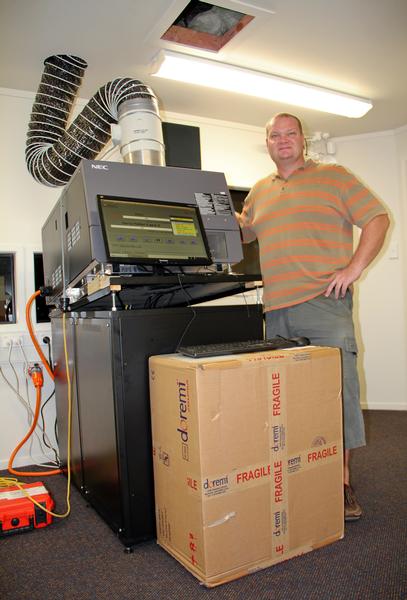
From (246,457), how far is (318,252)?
0.87 meters

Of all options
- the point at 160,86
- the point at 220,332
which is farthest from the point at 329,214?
the point at 160,86

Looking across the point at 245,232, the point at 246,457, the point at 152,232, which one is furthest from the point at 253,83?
the point at 246,457

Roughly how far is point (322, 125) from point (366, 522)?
121 inches

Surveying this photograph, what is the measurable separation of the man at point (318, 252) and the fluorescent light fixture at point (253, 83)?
0.89m

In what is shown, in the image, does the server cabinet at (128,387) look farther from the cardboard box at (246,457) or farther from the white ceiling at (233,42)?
the white ceiling at (233,42)

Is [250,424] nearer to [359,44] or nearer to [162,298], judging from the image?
[162,298]

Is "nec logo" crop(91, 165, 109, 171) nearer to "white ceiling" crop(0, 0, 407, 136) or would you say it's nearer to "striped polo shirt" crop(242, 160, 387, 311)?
"striped polo shirt" crop(242, 160, 387, 311)

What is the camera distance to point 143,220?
1.62m

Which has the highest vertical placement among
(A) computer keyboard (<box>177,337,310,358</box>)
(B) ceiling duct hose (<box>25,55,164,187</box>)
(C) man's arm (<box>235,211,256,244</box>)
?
(B) ceiling duct hose (<box>25,55,164,187</box>)

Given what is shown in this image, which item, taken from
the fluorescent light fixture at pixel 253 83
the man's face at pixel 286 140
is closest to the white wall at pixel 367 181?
the fluorescent light fixture at pixel 253 83

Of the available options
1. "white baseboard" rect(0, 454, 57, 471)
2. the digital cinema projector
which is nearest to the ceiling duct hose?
the digital cinema projector

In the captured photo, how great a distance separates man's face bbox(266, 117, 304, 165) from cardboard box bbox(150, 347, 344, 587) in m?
0.89

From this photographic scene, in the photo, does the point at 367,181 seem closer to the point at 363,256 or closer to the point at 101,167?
the point at 363,256

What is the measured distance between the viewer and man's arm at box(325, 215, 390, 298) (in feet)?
5.82
